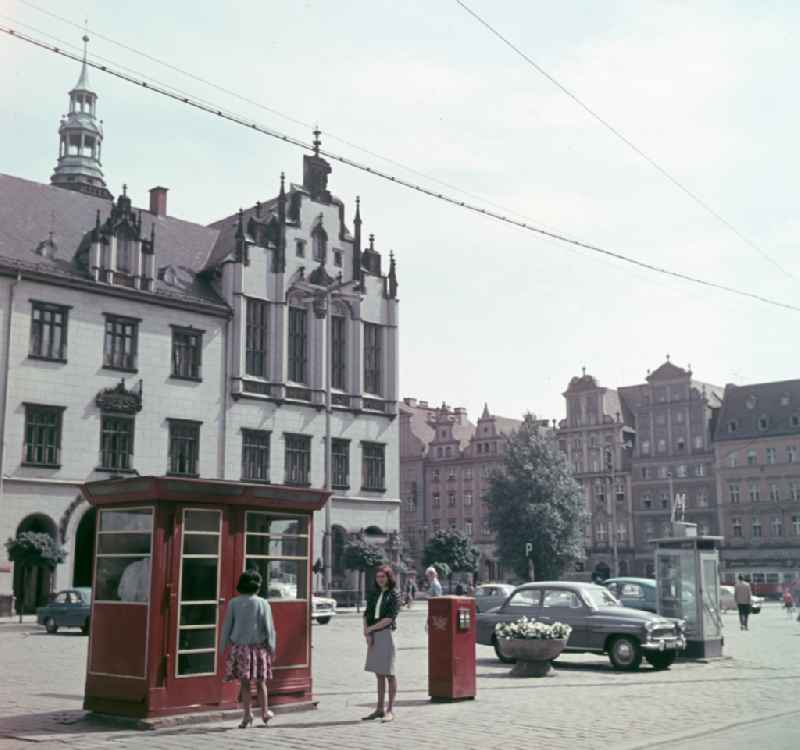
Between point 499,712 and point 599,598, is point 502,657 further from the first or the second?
point 499,712

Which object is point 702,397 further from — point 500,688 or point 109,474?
point 500,688

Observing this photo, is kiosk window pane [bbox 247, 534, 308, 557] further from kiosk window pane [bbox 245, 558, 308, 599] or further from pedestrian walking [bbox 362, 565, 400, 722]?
pedestrian walking [bbox 362, 565, 400, 722]

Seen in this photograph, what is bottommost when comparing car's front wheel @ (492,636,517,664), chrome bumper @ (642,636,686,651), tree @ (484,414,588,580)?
car's front wheel @ (492,636,517,664)

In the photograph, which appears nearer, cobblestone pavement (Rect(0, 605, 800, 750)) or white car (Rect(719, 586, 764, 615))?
cobblestone pavement (Rect(0, 605, 800, 750))

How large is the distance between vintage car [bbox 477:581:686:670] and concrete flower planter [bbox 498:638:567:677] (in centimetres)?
216

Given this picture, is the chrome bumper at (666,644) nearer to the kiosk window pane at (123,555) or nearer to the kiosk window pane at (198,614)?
the kiosk window pane at (198,614)

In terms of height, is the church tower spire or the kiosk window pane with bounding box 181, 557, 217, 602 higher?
the church tower spire

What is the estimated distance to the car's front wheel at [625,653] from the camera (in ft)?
68.3

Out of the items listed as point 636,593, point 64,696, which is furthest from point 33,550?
point 64,696

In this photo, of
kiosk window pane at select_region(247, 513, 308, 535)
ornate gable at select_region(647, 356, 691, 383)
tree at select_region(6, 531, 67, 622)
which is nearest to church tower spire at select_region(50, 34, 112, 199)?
tree at select_region(6, 531, 67, 622)

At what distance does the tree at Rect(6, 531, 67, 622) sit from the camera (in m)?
40.8

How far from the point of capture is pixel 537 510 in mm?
74000

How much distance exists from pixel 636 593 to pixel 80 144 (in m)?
61.2

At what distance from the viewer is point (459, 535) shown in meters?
61.4
